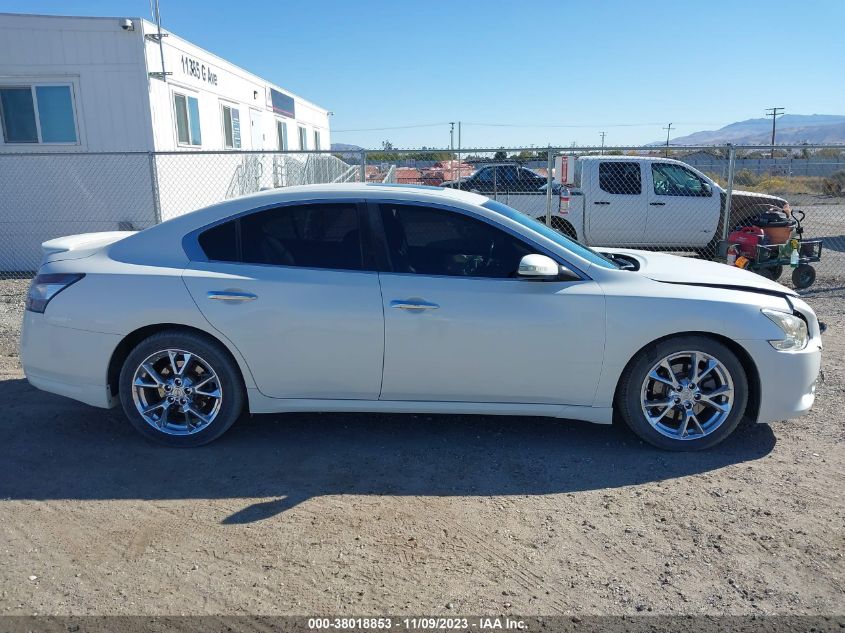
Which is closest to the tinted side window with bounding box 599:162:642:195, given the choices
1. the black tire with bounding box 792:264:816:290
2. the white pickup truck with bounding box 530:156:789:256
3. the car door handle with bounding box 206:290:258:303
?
the white pickup truck with bounding box 530:156:789:256

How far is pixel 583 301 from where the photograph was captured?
13.8 feet

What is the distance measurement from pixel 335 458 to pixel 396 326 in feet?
3.06

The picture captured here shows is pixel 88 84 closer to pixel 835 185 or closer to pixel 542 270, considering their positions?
pixel 542 270

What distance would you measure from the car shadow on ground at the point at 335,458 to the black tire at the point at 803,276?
19.1ft

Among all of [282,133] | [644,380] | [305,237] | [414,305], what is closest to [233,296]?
[305,237]

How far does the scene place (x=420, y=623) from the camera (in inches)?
110

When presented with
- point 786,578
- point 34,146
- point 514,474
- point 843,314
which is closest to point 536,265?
point 514,474

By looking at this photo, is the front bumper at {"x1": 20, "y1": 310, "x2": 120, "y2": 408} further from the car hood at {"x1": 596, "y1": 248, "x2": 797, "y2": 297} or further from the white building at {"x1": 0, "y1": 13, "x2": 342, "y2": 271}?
the white building at {"x1": 0, "y1": 13, "x2": 342, "y2": 271}

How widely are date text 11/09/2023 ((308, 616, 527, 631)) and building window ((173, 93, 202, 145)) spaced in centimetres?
1096

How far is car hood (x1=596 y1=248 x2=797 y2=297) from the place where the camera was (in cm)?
446

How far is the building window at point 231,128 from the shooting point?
1509 centimetres

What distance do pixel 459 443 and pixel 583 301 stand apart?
1.24m

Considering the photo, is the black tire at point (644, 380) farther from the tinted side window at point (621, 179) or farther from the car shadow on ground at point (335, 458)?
the tinted side window at point (621, 179)

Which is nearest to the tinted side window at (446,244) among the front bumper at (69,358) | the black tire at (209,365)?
the black tire at (209,365)
